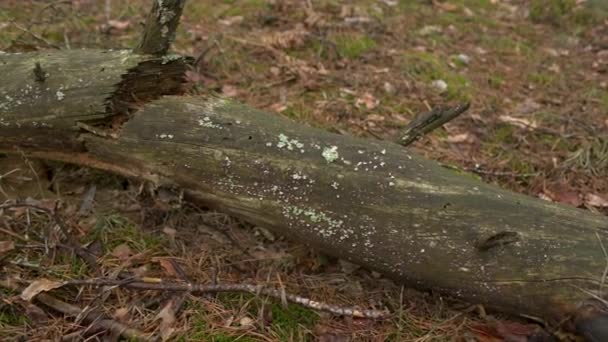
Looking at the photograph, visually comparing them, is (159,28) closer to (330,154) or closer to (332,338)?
(330,154)

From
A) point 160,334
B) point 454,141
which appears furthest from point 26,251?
point 454,141

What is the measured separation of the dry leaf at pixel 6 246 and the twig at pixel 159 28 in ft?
3.84

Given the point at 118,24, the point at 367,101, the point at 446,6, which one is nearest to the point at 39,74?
the point at 118,24

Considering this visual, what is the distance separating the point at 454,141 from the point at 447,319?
6.08 feet

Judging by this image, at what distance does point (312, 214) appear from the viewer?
2.43m

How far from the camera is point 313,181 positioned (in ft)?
8.02

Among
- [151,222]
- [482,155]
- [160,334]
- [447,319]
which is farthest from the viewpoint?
[482,155]

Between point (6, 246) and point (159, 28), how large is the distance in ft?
4.39

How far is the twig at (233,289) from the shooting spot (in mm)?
2348

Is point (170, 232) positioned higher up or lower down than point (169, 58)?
lower down

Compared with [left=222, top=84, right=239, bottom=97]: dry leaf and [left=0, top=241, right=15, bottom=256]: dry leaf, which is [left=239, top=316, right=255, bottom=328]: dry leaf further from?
[left=222, top=84, right=239, bottom=97]: dry leaf

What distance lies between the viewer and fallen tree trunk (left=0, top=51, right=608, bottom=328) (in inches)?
88.9

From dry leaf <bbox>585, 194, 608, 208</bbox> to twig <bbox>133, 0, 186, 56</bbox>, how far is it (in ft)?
9.09

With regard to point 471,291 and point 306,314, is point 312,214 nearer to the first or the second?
point 306,314
